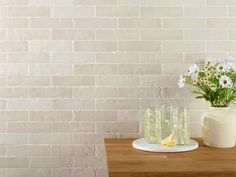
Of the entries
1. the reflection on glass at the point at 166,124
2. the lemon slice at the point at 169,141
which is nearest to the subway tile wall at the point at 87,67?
the reflection on glass at the point at 166,124

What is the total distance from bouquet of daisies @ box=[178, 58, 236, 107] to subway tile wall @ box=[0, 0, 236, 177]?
7.7 inches

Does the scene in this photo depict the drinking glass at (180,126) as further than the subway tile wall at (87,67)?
No

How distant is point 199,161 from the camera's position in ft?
4.52

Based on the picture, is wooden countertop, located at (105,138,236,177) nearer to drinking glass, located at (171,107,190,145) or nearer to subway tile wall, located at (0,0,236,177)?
drinking glass, located at (171,107,190,145)

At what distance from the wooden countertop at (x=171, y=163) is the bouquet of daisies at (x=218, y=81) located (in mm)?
219

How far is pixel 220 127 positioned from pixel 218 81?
0.65ft

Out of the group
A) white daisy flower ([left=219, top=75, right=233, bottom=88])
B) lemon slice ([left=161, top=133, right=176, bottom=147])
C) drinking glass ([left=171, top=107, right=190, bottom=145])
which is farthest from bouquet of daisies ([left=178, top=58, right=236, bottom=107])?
lemon slice ([left=161, top=133, right=176, bottom=147])

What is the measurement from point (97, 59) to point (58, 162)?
541mm

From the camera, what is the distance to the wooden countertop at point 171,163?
1.24m

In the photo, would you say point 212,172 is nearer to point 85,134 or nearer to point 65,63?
point 85,134

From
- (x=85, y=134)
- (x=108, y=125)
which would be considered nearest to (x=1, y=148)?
(x=85, y=134)

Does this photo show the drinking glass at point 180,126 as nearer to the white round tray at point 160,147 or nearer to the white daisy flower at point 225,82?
the white round tray at point 160,147

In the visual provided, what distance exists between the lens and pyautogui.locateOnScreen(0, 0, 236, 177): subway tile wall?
1.80m

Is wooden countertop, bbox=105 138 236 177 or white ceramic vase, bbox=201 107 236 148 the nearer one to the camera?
wooden countertop, bbox=105 138 236 177
